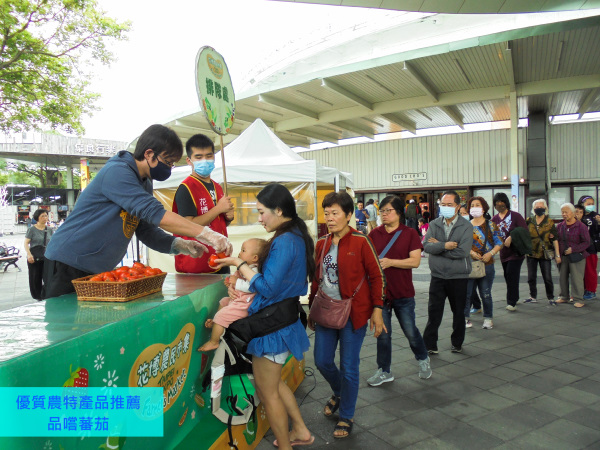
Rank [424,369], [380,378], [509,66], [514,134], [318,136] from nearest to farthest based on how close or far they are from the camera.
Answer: [380,378] < [424,369] < [509,66] < [514,134] < [318,136]

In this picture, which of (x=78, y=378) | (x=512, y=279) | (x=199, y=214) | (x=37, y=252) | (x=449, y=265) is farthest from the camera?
(x=37, y=252)

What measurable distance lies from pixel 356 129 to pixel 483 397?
54.4ft

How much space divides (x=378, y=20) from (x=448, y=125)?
22.4ft

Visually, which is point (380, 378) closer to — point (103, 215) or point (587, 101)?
point (103, 215)

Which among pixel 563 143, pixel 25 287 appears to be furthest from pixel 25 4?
pixel 563 143

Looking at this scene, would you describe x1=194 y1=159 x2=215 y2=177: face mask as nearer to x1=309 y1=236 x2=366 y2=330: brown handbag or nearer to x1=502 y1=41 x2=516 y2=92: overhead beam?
x1=309 y1=236 x2=366 y2=330: brown handbag

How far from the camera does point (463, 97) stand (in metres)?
13.7

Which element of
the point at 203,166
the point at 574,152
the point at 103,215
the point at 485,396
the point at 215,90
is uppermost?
the point at 574,152

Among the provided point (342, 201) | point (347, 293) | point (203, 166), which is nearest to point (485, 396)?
point (347, 293)

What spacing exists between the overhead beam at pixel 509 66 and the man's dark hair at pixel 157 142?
34.2 ft

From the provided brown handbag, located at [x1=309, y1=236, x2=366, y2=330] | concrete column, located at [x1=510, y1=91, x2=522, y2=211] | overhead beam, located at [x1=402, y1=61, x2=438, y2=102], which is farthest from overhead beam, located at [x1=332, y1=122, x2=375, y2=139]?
brown handbag, located at [x1=309, y1=236, x2=366, y2=330]

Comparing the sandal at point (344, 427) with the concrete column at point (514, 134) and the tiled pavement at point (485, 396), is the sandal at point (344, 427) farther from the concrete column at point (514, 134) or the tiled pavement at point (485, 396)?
the concrete column at point (514, 134)

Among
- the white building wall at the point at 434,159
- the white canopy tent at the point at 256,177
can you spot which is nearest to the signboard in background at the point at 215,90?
the white canopy tent at the point at 256,177

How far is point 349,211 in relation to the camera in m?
3.04
